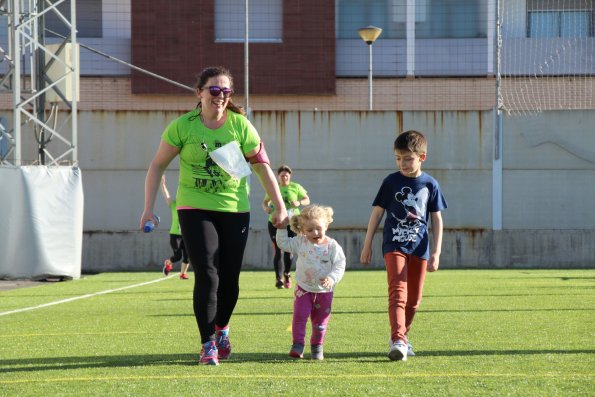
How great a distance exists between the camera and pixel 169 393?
644 cm

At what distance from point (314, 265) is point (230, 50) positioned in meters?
30.2

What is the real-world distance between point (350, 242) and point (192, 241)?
20.1m

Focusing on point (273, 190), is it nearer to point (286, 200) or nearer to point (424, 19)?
point (286, 200)

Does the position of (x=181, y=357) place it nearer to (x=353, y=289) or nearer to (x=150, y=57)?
(x=353, y=289)

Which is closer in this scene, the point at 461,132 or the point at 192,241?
the point at 192,241

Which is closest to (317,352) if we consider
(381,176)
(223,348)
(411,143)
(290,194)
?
(223,348)

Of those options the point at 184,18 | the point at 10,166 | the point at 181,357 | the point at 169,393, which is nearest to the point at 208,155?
the point at 181,357

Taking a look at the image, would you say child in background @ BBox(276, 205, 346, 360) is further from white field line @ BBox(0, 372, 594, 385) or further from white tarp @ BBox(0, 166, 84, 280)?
white tarp @ BBox(0, 166, 84, 280)

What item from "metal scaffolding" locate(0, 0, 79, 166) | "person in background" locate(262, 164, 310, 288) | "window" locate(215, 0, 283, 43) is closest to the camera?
"person in background" locate(262, 164, 310, 288)

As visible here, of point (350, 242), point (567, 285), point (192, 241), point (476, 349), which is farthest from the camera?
point (350, 242)

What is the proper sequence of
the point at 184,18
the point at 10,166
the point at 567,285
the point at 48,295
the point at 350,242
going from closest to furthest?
the point at 48,295 → the point at 567,285 → the point at 10,166 → the point at 350,242 → the point at 184,18

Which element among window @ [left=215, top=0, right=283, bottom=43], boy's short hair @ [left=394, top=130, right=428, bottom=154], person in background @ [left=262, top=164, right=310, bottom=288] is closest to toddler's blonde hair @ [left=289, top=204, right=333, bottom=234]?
boy's short hair @ [left=394, top=130, right=428, bottom=154]

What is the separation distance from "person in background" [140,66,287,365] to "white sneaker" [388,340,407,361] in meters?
1.08

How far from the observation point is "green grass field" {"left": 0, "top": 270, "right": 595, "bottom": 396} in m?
6.69
